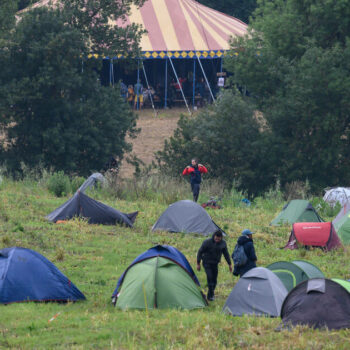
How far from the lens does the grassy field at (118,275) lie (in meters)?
9.41

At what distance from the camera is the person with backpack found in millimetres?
12484

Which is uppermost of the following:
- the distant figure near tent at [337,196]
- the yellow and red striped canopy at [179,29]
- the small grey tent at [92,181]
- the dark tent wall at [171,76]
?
the yellow and red striped canopy at [179,29]

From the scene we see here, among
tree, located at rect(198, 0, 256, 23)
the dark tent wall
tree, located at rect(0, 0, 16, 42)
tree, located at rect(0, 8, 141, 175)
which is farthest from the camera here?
tree, located at rect(198, 0, 256, 23)

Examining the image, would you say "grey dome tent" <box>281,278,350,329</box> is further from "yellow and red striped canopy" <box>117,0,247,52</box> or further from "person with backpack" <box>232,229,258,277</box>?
"yellow and red striped canopy" <box>117,0,247,52</box>

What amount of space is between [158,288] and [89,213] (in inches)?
278

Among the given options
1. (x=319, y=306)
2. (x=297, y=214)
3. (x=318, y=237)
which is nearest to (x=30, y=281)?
(x=319, y=306)

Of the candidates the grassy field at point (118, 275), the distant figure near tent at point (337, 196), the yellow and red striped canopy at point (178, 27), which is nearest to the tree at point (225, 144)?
the distant figure near tent at point (337, 196)

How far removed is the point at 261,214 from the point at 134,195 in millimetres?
4302

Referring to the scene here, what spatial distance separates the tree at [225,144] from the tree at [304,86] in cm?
84

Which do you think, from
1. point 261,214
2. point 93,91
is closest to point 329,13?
point 93,91

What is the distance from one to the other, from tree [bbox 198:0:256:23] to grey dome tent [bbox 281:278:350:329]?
162 feet

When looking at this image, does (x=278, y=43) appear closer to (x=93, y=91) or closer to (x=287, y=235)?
(x=93, y=91)

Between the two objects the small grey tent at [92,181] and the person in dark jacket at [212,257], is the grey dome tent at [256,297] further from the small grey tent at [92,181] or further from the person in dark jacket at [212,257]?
the small grey tent at [92,181]

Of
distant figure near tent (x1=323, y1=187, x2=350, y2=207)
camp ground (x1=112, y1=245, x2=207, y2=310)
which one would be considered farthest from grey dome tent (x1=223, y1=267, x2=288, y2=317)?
distant figure near tent (x1=323, y1=187, x2=350, y2=207)
